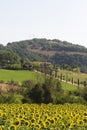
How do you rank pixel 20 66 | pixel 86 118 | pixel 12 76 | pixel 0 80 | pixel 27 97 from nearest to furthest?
pixel 86 118
pixel 27 97
pixel 0 80
pixel 12 76
pixel 20 66

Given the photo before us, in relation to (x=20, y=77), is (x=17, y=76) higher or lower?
higher

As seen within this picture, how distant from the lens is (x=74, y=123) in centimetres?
1783

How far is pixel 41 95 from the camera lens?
52.7 meters

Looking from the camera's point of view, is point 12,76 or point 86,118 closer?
point 86,118

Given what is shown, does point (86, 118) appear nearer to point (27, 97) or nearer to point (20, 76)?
point (27, 97)

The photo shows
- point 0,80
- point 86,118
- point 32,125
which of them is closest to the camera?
point 32,125

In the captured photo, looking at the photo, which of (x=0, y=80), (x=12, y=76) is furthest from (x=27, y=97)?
(x=12, y=76)

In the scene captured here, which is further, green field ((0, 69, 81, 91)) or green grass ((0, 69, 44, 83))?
green grass ((0, 69, 44, 83))

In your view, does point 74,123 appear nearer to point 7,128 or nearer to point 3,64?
point 7,128

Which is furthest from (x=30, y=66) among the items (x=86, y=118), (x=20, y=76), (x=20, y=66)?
(x=86, y=118)

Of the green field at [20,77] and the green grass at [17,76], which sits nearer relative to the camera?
the green field at [20,77]

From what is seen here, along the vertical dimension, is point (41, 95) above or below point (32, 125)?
below

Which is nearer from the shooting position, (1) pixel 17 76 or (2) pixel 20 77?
(2) pixel 20 77

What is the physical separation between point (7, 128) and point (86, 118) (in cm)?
662
